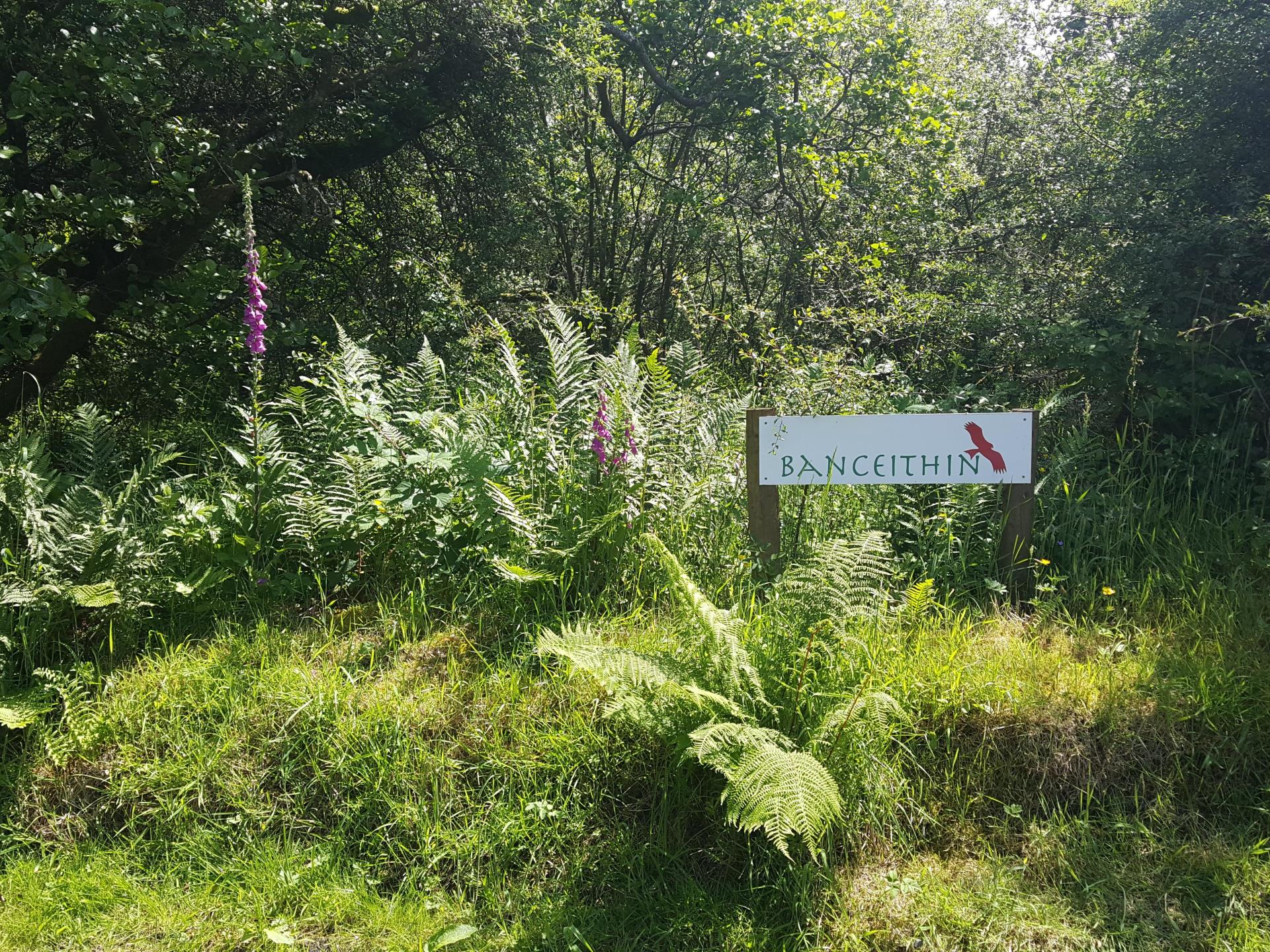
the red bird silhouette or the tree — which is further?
the tree

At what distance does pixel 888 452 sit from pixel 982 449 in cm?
41

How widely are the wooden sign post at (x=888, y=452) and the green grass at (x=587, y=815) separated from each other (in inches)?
28.8

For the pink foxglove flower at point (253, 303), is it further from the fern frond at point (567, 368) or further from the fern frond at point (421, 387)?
the fern frond at point (567, 368)

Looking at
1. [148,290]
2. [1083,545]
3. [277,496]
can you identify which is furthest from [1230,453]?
[148,290]

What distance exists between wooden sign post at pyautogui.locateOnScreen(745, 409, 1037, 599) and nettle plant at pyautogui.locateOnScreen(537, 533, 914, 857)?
78cm

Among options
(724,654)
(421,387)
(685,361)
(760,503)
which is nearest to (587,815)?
(724,654)

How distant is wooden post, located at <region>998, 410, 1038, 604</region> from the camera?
381cm

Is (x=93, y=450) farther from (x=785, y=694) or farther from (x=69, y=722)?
(x=785, y=694)

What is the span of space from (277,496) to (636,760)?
2.10 m

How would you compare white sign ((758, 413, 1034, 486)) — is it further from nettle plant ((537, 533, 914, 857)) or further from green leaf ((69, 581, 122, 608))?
green leaf ((69, 581, 122, 608))

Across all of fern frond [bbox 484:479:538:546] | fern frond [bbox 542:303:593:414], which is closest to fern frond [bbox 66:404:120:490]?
fern frond [bbox 484:479:538:546]

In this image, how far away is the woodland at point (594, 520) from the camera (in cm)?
264

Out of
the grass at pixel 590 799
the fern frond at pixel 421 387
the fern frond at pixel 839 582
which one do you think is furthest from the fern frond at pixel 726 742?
the fern frond at pixel 421 387

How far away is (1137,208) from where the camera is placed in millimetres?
5426
